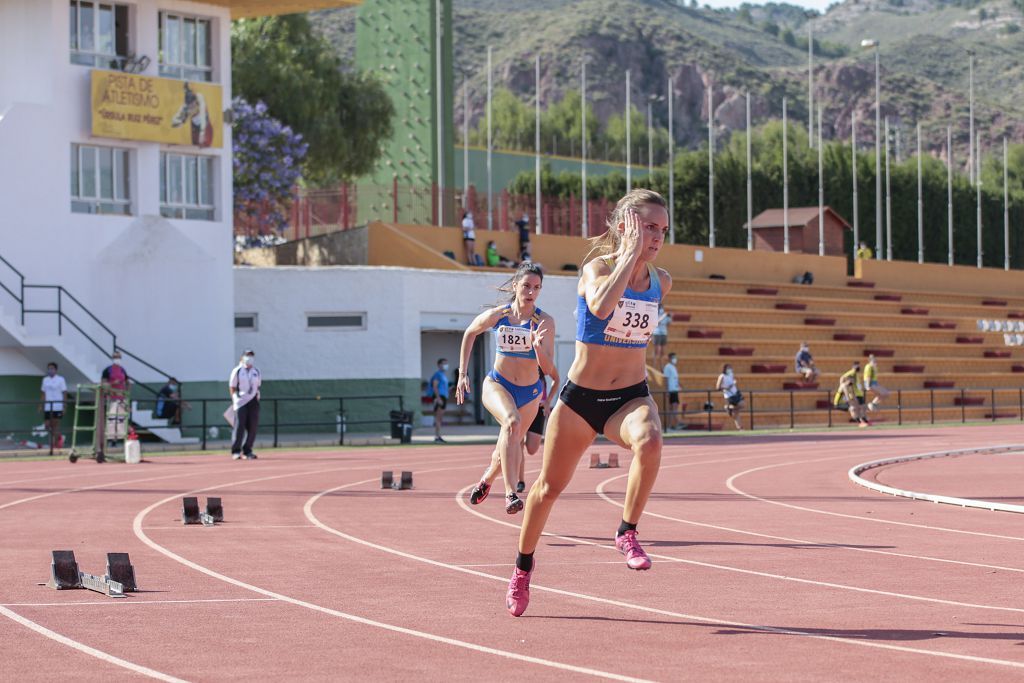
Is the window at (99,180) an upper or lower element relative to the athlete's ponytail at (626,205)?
upper

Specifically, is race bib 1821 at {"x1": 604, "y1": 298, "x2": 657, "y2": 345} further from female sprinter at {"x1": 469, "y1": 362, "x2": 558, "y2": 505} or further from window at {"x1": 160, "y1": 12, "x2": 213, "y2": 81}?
window at {"x1": 160, "y1": 12, "x2": 213, "y2": 81}

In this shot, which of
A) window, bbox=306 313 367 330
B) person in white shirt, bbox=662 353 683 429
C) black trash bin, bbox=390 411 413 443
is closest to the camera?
black trash bin, bbox=390 411 413 443

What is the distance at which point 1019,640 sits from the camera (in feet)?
26.8

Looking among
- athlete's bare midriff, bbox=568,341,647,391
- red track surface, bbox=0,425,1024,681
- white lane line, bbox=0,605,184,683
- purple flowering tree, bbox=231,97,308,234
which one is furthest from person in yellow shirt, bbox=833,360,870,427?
white lane line, bbox=0,605,184,683

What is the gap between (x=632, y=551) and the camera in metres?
8.94

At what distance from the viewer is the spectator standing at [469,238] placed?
1811 inches

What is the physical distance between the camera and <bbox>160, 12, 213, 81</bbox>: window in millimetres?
38719

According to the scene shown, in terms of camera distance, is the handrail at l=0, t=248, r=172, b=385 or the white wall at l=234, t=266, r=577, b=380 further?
the white wall at l=234, t=266, r=577, b=380

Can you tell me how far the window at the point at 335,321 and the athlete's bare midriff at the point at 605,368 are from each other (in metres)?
30.7

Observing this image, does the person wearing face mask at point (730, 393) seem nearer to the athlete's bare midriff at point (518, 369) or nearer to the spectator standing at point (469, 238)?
the spectator standing at point (469, 238)

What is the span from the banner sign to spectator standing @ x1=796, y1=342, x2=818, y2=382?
17.4 metres

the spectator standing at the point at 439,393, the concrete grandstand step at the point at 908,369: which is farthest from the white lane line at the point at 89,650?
the concrete grandstand step at the point at 908,369

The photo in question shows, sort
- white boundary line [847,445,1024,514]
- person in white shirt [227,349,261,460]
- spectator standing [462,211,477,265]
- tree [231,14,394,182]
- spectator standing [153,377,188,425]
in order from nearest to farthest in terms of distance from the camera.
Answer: white boundary line [847,445,1024,514] → person in white shirt [227,349,261,460] → spectator standing [153,377,188,425] → spectator standing [462,211,477,265] → tree [231,14,394,182]

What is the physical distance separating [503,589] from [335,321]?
2967 centimetres
